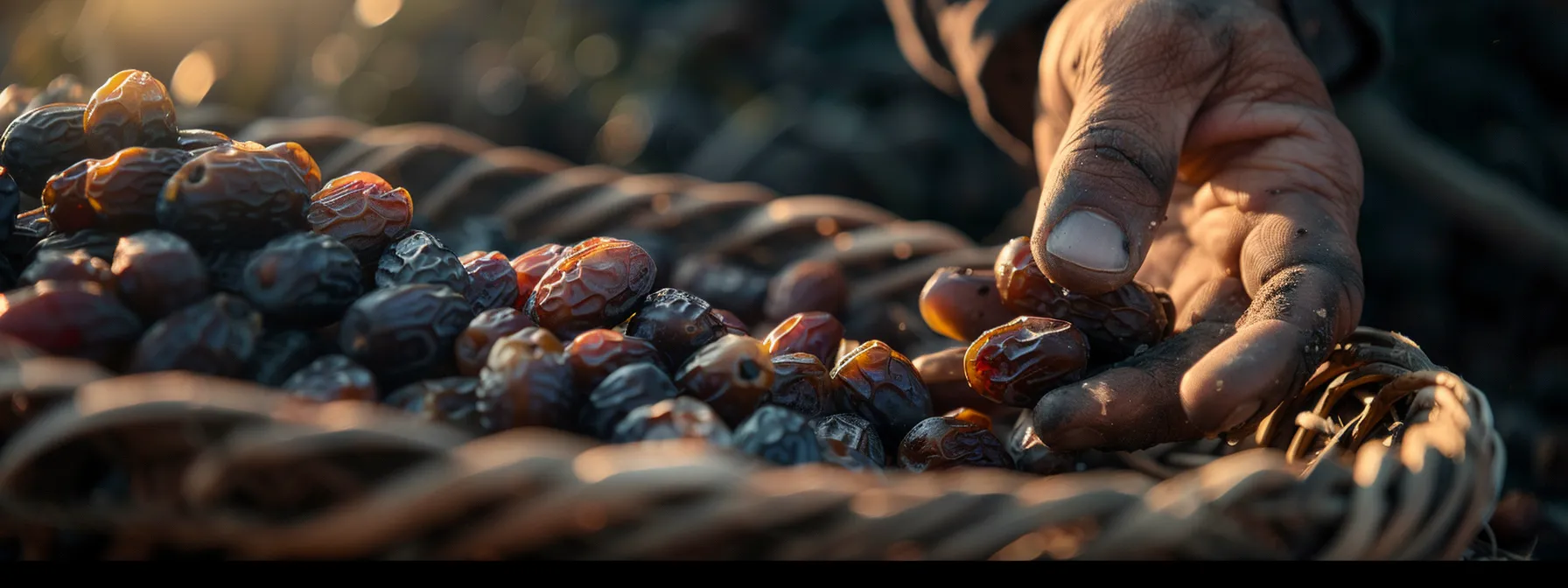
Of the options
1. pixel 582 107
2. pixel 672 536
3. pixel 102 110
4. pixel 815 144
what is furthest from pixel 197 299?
pixel 582 107

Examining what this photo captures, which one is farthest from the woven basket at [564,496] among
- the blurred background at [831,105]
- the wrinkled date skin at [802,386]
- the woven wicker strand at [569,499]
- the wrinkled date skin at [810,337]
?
the blurred background at [831,105]

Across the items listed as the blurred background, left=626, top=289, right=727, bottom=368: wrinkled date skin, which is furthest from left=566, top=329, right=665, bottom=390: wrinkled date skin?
the blurred background

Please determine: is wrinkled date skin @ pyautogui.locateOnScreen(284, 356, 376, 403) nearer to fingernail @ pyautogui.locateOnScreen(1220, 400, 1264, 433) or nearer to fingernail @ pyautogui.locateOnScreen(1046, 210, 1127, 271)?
fingernail @ pyautogui.locateOnScreen(1046, 210, 1127, 271)

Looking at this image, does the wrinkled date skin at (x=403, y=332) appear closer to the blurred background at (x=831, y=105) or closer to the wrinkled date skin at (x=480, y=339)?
the wrinkled date skin at (x=480, y=339)

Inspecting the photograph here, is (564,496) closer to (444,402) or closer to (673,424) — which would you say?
(673,424)

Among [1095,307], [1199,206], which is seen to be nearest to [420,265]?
[1095,307]

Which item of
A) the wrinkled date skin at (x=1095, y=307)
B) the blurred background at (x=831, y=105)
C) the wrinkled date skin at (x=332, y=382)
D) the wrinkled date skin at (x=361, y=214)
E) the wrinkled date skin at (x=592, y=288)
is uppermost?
the wrinkled date skin at (x=361, y=214)
